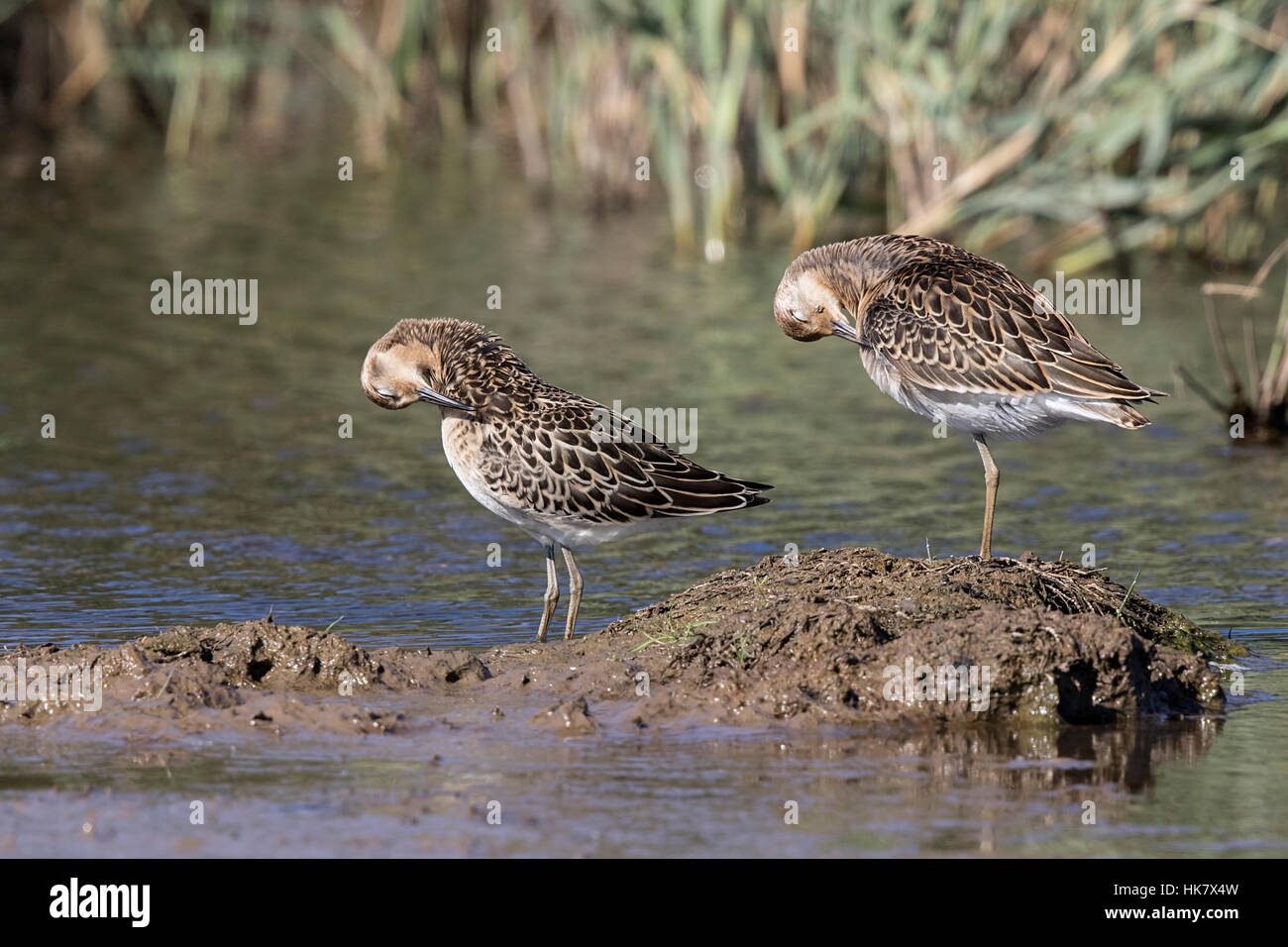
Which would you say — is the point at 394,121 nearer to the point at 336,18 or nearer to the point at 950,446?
the point at 336,18

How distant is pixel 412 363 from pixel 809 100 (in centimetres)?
1091

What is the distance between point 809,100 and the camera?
764 inches

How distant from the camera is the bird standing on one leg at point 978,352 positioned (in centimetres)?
884

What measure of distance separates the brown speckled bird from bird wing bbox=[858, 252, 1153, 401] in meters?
1.04

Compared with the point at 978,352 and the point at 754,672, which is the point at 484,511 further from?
the point at 754,672

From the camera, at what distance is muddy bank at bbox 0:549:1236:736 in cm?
714

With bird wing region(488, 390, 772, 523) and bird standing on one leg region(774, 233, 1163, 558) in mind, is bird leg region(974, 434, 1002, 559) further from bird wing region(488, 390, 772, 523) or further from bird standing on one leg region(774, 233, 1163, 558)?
bird wing region(488, 390, 772, 523)

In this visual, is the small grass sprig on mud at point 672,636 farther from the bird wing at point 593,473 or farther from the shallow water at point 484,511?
the bird wing at point 593,473

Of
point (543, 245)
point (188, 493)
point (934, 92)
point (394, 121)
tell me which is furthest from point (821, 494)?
point (394, 121)

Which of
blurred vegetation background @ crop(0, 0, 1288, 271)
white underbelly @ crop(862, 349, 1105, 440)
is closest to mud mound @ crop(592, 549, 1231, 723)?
white underbelly @ crop(862, 349, 1105, 440)

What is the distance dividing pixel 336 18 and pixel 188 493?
1192cm

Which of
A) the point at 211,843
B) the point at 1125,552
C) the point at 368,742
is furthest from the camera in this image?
the point at 1125,552

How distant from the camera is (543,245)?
2045cm

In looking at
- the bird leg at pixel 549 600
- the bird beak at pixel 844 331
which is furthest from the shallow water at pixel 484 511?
the bird beak at pixel 844 331
